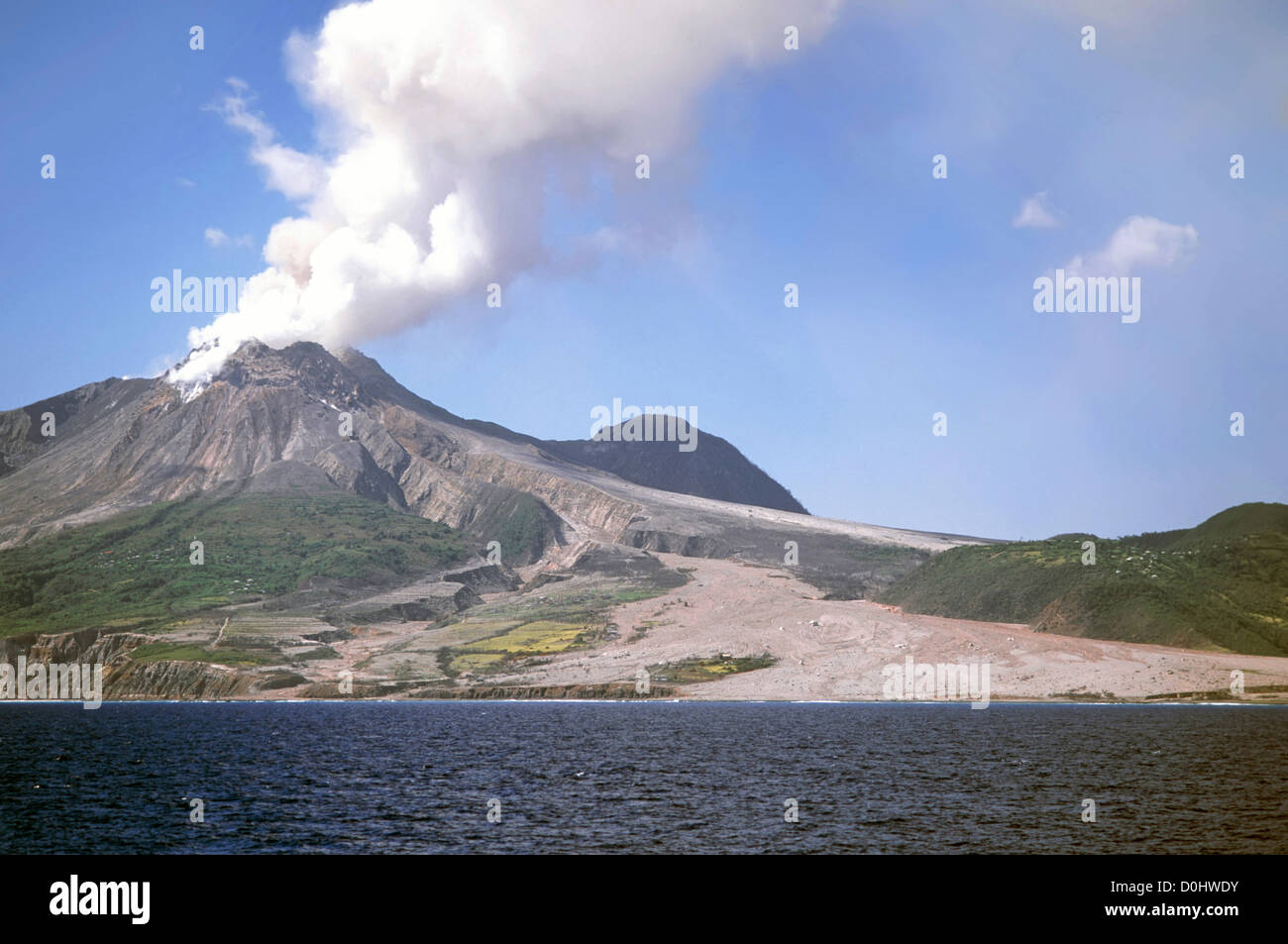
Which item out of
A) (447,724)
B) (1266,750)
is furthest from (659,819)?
(447,724)
